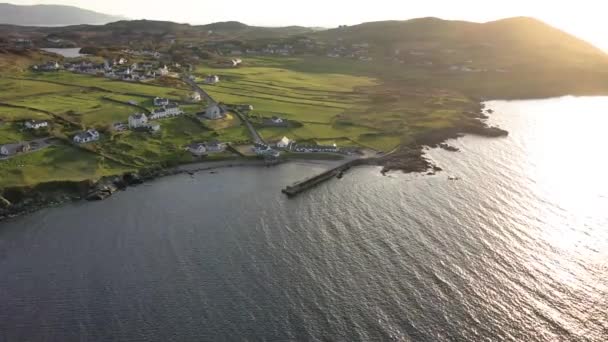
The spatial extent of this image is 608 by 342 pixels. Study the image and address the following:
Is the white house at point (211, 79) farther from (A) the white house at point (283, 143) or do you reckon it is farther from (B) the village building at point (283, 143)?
(A) the white house at point (283, 143)

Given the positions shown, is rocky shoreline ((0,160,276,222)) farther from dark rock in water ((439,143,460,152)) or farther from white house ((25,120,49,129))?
dark rock in water ((439,143,460,152))

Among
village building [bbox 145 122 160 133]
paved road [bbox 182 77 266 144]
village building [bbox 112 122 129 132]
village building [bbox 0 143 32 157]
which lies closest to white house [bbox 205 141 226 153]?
paved road [bbox 182 77 266 144]

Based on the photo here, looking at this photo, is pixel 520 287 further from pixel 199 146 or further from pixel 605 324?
pixel 199 146

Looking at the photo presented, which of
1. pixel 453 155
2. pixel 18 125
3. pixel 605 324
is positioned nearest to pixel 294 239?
pixel 605 324

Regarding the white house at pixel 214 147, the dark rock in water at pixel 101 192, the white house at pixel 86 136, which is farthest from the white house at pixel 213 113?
the dark rock in water at pixel 101 192

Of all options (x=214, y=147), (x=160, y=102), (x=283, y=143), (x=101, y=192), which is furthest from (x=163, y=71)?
(x=101, y=192)

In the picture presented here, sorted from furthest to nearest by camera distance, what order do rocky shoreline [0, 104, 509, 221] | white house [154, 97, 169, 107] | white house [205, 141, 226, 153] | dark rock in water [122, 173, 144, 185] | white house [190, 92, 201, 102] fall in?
white house [190, 92, 201, 102]
white house [154, 97, 169, 107]
white house [205, 141, 226, 153]
dark rock in water [122, 173, 144, 185]
rocky shoreline [0, 104, 509, 221]
